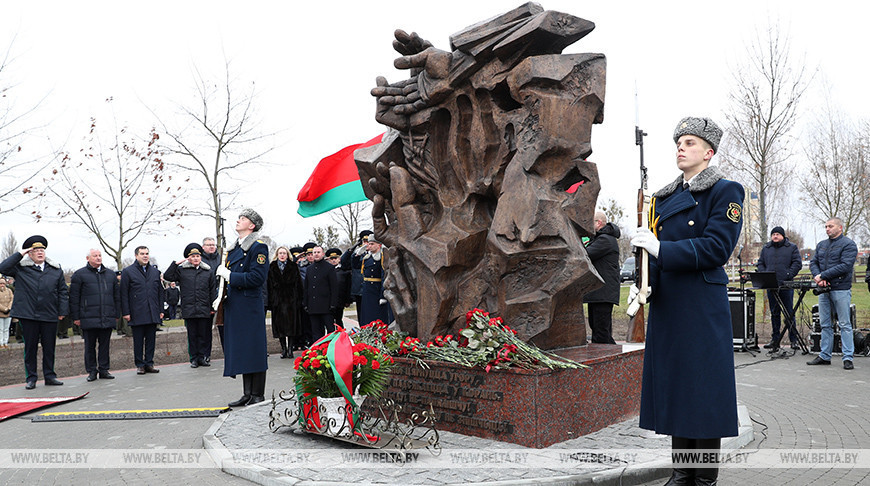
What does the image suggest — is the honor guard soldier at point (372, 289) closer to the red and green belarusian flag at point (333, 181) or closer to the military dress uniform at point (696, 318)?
the red and green belarusian flag at point (333, 181)

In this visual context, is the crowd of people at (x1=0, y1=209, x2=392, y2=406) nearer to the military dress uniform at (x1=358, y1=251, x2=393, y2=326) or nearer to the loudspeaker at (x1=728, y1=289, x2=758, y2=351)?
the military dress uniform at (x1=358, y1=251, x2=393, y2=326)

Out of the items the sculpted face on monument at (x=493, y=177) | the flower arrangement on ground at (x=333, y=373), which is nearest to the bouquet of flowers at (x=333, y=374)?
the flower arrangement on ground at (x=333, y=373)

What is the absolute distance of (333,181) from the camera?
449 inches

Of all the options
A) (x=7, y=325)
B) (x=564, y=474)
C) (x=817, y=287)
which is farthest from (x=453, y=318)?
(x=7, y=325)

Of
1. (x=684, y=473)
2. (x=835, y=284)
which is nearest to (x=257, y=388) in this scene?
(x=684, y=473)

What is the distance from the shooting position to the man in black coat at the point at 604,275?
329 inches

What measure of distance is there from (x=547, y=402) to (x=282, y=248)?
342 inches

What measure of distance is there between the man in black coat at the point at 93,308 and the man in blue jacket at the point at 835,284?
10.9 m

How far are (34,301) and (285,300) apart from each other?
13.9 ft

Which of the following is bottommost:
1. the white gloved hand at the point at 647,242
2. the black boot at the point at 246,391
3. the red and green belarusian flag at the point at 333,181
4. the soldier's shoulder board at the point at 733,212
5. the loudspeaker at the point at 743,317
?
the black boot at the point at 246,391

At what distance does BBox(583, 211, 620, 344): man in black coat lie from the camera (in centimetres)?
836

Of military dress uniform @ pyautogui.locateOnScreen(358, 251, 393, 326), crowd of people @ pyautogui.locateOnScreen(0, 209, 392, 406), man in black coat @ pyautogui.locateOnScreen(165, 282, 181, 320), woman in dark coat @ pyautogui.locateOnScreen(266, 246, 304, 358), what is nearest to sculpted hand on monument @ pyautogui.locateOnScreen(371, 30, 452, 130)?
crowd of people @ pyautogui.locateOnScreen(0, 209, 392, 406)

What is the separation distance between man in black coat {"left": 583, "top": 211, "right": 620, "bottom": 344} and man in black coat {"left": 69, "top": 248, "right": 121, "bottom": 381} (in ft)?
24.6

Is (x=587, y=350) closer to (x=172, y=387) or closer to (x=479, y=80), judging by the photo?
(x=479, y=80)
